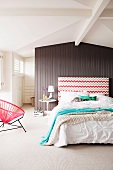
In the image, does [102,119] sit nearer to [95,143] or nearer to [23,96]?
[95,143]

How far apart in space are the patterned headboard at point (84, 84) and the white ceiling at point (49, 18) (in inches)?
61.1

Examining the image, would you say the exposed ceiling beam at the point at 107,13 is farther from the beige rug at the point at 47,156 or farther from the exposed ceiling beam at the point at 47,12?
the beige rug at the point at 47,156

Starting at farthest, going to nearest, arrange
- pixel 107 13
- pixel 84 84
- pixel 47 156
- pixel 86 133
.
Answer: pixel 84 84 < pixel 107 13 < pixel 86 133 < pixel 47 156

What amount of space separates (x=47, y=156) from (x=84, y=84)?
379cm

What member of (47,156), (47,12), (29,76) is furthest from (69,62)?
(47,156)

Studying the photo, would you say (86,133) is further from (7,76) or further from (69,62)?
(7,76)

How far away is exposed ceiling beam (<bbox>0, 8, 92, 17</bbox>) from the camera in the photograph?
11.7 ft

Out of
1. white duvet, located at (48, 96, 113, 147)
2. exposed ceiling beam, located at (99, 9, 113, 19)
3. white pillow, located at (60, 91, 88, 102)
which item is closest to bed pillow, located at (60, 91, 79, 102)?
white pillow, located at (60, 91, 88, 102)

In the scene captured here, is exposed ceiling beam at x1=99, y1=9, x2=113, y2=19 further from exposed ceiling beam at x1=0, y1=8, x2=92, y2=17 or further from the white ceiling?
exposed ceiling beam at x1=0, y1=8, x2=92, y2=17

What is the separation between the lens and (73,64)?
260 inches

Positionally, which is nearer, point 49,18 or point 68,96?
point 49,18

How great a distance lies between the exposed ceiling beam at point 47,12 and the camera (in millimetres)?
3555

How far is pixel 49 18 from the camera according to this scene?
3951 millimetres

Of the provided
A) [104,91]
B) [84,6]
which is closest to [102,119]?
[84,6]
